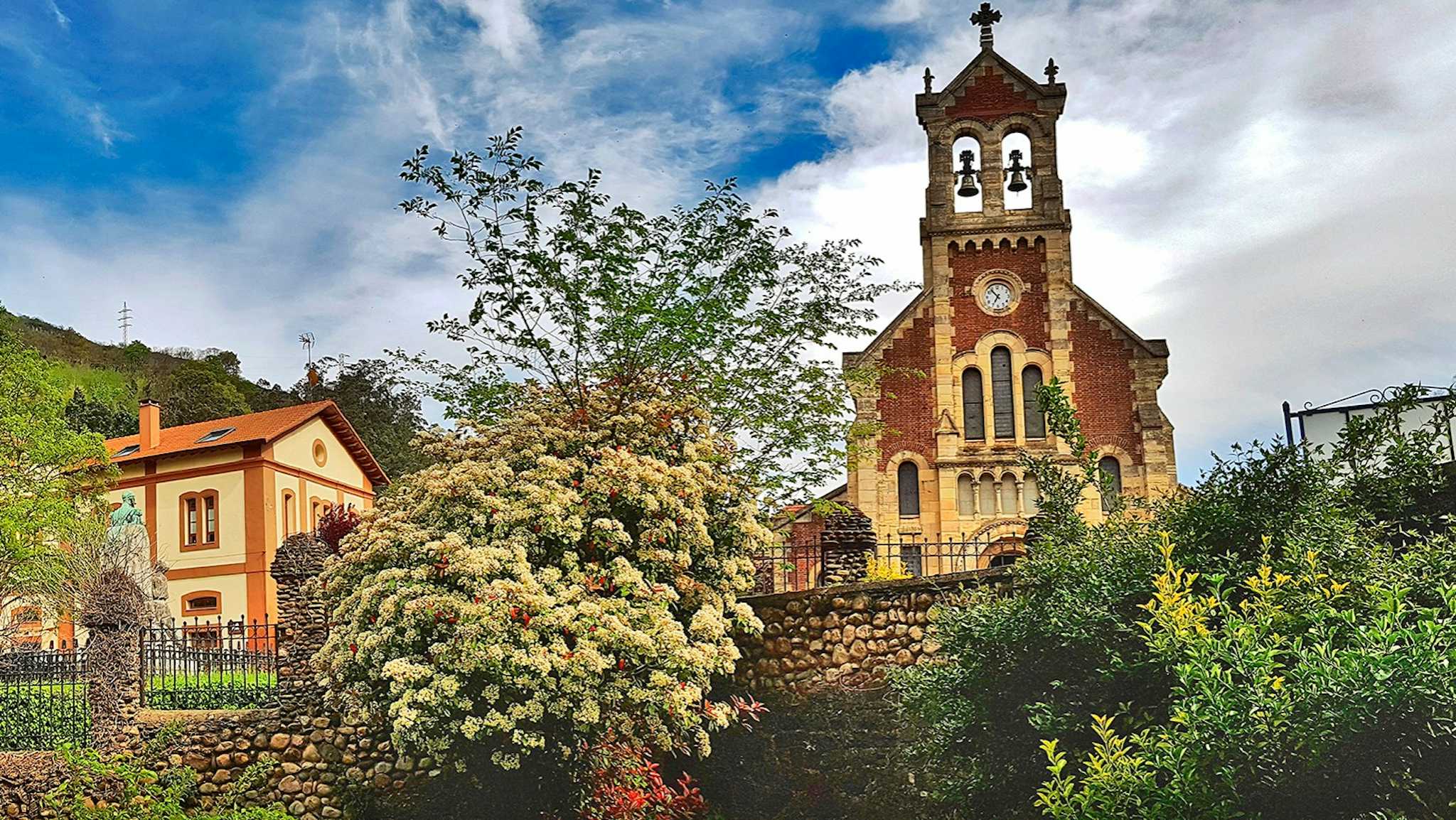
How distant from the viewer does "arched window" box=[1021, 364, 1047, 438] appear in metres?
27.3

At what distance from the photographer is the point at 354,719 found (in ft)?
42.0

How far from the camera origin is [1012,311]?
2772 cm

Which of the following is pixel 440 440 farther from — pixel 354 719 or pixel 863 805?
pixel 863 805

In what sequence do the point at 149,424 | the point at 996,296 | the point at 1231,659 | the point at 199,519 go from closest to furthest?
the point at 1231,659 → the point at 996,296 → the point at 199,519 → the point at 149,424

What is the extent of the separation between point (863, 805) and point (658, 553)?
3421 mm

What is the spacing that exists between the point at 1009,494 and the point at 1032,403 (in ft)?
7.30

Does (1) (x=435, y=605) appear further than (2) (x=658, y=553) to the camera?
No

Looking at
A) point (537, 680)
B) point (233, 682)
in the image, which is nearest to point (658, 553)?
point (537, 680)

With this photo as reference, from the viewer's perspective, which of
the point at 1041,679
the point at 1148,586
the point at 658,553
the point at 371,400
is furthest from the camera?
the point at 371,400

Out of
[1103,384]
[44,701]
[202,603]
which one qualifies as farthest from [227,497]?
[1103,384]

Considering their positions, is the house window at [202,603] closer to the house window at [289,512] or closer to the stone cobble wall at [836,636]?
the house window at [289,512]

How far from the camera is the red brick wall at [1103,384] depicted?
26.8 metres

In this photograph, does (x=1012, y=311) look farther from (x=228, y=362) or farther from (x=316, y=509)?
(x=228, y=362)

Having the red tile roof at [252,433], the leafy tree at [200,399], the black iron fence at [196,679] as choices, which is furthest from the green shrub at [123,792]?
the leafy tree at [200,399]
